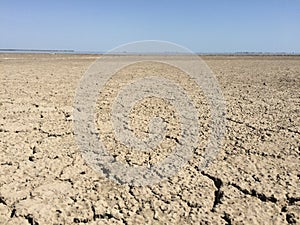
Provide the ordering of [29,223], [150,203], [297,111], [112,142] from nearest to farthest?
[29,223]
[150,203]
[112,142]
[297,111]

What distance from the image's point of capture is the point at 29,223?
1293 millimetres

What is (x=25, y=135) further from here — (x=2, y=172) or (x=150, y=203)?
(x=150, y=203)

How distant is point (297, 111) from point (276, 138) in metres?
1.02

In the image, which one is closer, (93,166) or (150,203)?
(150,203)

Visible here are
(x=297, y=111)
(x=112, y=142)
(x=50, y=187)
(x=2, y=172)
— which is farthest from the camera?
(x=297, y=111)

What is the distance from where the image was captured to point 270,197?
1471mm

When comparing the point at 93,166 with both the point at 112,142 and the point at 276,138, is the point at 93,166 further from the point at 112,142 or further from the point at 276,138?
the point at 276,138

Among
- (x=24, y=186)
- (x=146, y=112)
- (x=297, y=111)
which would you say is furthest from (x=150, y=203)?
(x=297, y=111)

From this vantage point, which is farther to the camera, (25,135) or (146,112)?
(146,112)

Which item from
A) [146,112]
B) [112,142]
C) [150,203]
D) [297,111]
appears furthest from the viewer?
[297,111]

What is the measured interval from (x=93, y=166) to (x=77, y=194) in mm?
310

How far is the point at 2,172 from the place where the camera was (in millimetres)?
1691

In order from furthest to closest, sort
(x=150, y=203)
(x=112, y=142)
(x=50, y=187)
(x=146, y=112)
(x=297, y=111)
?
(x=297, y=111) < (x=146, y=112) < (x=112, y=142) < (x=50, y=187) < (x=150, y=203)

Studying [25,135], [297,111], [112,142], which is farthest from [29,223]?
[297,111]
